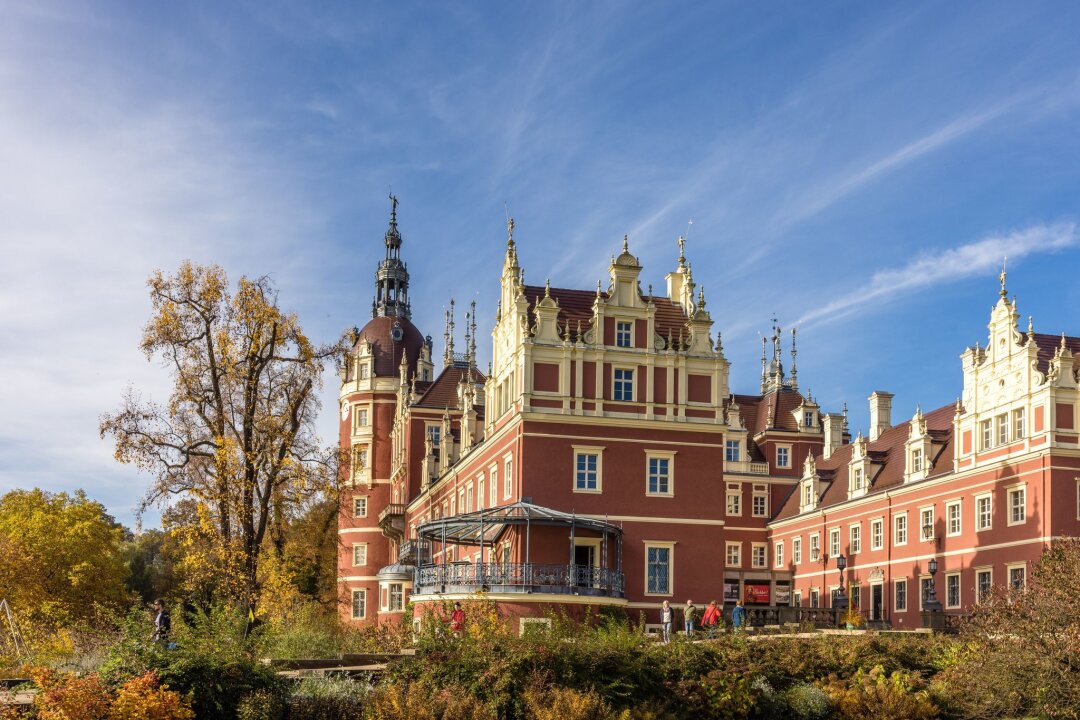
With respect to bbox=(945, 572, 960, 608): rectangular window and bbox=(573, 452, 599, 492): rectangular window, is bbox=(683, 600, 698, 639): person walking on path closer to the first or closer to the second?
bbox=(573, 452, 599, 492): rectangular window

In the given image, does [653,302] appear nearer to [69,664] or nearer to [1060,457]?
[1060,457]

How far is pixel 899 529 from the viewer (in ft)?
185

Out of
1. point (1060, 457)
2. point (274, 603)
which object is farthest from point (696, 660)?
point (1060, 457)

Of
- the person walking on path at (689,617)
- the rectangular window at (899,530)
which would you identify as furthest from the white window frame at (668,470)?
the rectangular window at (899,530)

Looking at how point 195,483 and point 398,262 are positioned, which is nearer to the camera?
point 195,483

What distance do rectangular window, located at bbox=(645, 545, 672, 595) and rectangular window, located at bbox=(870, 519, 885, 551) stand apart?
19618mm

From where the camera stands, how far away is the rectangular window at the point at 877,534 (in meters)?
58.1

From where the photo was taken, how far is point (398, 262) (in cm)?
8112

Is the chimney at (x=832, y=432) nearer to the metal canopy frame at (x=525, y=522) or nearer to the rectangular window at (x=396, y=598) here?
the rectangular window at (x=396, y=598)

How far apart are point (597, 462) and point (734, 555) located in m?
33.3

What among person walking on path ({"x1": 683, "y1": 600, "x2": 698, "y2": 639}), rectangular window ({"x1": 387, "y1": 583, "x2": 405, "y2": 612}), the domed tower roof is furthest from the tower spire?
person walking on path ({"x1": 683, "y1": 600, "x2": 698, "y2": 639})

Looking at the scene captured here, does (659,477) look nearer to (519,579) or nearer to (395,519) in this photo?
(519,579)

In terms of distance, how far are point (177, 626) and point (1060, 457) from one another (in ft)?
112

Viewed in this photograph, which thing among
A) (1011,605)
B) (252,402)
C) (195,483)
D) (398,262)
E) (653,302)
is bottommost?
(1011,605)
